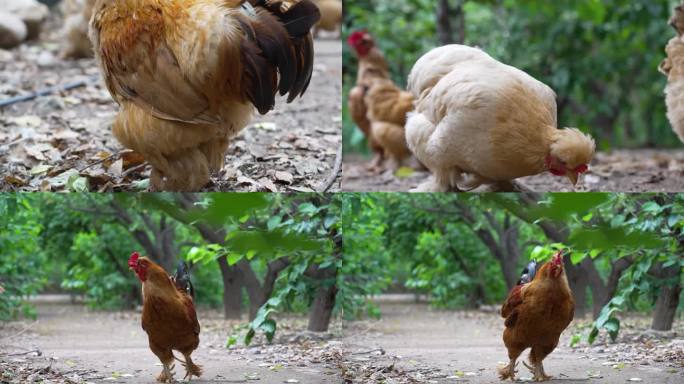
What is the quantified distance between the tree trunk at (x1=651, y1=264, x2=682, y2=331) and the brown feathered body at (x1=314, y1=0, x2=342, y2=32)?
9.68 feet

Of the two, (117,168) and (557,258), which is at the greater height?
(117,168)

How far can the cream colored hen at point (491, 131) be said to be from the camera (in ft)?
8.16

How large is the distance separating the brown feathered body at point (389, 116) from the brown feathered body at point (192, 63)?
5.66 feet

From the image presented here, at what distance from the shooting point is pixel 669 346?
3188 mm

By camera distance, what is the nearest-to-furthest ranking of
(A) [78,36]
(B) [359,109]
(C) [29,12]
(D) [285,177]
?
(D) [285,177]
(B) [359,109]
(A) [78,36]
(C) [29,12]

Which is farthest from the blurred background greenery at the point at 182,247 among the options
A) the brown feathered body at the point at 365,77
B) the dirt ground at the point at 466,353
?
the brown feathered body at the point at 365,77

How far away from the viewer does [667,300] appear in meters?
3.21

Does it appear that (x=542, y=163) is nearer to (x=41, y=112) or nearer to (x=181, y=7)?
(x=181, y=7)

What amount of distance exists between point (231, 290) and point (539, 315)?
1.22 meters

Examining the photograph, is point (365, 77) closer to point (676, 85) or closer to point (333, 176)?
point (333, 176)

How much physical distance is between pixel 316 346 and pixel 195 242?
67cm

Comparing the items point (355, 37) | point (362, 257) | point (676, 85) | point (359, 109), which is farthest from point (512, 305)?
point (355, 37)

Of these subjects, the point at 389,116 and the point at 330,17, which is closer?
the point at 389,116

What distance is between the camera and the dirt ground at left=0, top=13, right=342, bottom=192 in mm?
2961
